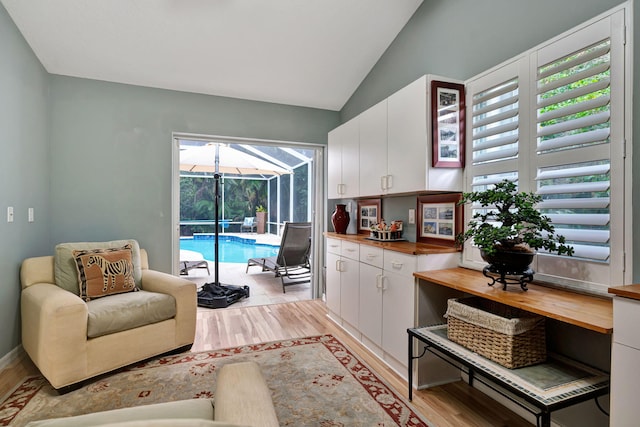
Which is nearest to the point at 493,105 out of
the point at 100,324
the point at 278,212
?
the point at 100,324

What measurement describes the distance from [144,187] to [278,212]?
6212mm

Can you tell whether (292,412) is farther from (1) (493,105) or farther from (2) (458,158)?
(1) (493,105)

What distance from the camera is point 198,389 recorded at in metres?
2.12

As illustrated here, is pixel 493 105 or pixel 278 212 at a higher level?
pixel 493 105

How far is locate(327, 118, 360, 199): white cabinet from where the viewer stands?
3203 millimetres

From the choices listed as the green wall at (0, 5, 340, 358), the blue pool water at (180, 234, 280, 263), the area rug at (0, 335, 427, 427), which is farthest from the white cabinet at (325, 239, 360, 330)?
the blue pool water at (180, 234, 280, 263)

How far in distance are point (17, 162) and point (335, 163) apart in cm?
273

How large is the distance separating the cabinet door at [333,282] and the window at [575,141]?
1.76 m

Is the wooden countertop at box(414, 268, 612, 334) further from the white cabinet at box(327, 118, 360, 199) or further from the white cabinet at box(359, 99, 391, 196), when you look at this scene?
the white cabinet at box(327, 118, 360, 199)

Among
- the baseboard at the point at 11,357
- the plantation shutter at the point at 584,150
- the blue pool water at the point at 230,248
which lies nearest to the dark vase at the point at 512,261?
the plantation shutter at the point at 584,150

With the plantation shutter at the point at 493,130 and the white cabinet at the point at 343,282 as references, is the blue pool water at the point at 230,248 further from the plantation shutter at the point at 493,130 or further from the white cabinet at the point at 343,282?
the plantation shutter at the point at 493,130

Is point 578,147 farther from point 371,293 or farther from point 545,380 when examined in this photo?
point 371,293

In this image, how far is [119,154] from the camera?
331 cm

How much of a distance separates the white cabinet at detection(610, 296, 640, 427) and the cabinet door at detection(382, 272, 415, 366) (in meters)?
1.10
